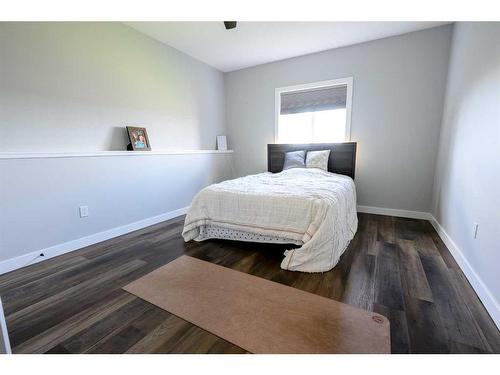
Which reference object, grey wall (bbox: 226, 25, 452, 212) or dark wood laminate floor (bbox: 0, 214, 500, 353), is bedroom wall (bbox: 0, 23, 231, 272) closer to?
dark wood laminate floor (bbox: 0, 214, 500, 353)

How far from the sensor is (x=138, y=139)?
2.93 m

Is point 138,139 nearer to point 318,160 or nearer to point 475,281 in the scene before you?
point 318,160

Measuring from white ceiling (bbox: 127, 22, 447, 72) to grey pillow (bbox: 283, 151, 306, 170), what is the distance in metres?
1.59

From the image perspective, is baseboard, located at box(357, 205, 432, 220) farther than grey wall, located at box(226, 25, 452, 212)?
Yes

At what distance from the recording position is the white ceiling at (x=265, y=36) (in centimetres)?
Answer: 279

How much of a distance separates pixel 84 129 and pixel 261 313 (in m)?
2.53

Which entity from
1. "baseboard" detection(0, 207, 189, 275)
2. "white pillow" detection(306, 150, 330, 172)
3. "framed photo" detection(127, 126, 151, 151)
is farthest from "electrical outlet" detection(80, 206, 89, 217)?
"white pillow" detection(306, 150, 330, 172)

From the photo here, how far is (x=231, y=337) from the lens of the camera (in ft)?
3.96

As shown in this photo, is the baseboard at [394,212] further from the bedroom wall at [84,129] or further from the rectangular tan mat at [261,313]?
the bedroom wall at [84,129]

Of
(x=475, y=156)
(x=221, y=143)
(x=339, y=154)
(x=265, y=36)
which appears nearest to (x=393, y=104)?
(x=339, y=154)

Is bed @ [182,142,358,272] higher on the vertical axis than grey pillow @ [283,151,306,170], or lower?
lower

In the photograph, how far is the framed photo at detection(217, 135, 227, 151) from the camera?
441cm
